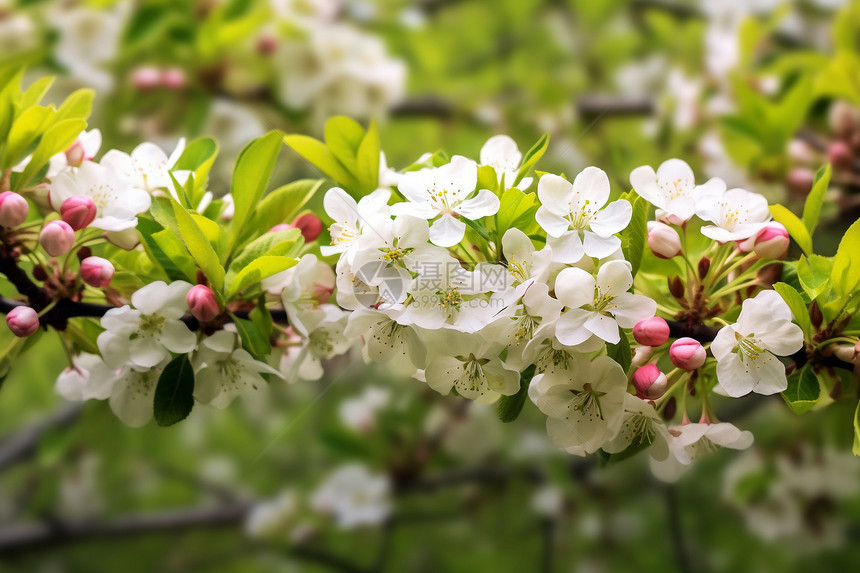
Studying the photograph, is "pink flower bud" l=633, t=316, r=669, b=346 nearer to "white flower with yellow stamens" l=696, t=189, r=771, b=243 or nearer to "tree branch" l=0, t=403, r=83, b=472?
"white flower with yellow stamens" l=696, t=189, r=771, b=243

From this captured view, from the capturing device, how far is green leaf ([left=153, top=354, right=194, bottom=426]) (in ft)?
1.69

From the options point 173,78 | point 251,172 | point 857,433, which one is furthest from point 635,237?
point 173,78

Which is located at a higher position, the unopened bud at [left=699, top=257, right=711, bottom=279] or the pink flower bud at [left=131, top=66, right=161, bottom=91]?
the unopened bud at [left=699, top=257, right=711, bottom=279]

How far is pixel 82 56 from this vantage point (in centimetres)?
134

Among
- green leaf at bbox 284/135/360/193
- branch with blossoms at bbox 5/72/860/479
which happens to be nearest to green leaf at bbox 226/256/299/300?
branch with blossoms at bbox 5/72/860/479

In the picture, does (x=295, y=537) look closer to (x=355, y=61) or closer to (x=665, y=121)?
(x=355, y=61)

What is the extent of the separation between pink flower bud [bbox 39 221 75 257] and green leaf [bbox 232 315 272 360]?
0.13 meters

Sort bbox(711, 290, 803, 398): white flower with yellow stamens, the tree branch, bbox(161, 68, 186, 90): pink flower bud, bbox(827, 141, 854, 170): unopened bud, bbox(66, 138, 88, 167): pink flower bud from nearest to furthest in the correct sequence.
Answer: bbox(711, 290, 803, 398): white flower with yellow stamens, bbox(66, 138, 88, 167): pink flower bud, bbox(827, 141, 854, 170): unopened bud, bbox(161, 68, 186, 90): pink flower bud, the tree branch

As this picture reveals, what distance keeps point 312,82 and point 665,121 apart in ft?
2.76

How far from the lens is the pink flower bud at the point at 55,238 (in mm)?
488

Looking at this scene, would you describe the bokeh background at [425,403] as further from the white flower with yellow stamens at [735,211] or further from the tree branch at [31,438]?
the white flower with yellow stamens at [735,211]

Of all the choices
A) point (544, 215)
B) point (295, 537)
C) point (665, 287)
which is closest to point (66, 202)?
point (544, 215)

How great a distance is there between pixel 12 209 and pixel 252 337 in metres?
0.20

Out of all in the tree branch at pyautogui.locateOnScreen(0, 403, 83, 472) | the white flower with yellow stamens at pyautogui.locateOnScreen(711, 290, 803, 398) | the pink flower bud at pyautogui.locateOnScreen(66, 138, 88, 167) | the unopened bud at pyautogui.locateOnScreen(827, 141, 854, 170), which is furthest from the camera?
the tree branch at pyautogui.locateOnScreen(0, 403, 83, 472)
